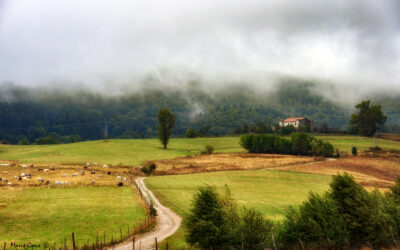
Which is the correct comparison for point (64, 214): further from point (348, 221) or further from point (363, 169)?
point (363, 169)

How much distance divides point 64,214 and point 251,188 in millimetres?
42631

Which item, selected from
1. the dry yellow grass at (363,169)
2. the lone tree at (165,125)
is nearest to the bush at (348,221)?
the dry yellow grass at (363,169)

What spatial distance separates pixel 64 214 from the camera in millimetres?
43531

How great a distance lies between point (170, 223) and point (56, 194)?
77.8ft

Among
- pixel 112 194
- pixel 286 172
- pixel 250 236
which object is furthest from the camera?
pixel 286 172

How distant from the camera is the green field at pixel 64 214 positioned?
36.2 meters

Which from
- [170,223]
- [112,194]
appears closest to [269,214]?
[170,223]

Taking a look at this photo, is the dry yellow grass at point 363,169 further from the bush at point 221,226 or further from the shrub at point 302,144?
the bush at point 221,226

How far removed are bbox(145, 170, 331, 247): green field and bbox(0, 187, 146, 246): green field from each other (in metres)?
8.03

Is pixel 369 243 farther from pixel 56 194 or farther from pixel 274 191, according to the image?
pixel 56 194

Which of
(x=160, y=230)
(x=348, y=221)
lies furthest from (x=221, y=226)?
(x=348, y=221)

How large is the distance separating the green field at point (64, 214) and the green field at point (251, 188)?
26.3ft

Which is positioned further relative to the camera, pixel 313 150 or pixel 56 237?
pixel 313 150

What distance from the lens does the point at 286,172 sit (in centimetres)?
9625
